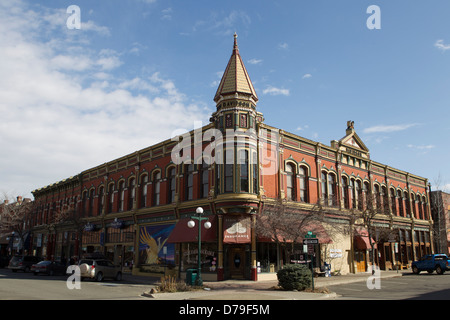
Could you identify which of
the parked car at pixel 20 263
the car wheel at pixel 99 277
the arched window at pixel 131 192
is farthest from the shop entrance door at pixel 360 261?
the parked car at pixel 20 263

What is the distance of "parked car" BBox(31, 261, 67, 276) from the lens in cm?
3047

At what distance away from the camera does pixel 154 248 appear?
3006 centimetres

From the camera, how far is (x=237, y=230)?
24.0 metres

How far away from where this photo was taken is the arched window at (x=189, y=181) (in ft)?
92.9

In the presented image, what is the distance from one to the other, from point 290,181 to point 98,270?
50.5 ft

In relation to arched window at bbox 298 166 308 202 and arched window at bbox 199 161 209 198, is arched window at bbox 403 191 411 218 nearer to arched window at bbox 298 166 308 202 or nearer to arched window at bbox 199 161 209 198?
arched window at bbox 298 166 308 202

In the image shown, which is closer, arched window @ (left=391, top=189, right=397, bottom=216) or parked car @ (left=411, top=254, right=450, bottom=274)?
parked car @ (left=411, top=254, right=450, bottom=274)

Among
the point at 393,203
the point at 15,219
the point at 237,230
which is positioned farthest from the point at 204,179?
the point at 15,219

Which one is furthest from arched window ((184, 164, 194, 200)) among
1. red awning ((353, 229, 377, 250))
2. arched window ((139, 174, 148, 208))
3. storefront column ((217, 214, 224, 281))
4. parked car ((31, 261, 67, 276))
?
red awning ((353, 229, 377, 250))

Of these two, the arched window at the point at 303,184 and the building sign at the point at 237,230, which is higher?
the arched window at the point at 303,184

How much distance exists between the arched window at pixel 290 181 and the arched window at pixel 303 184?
73 centimetres

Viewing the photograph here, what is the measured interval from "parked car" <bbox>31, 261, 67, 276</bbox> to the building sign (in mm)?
17068

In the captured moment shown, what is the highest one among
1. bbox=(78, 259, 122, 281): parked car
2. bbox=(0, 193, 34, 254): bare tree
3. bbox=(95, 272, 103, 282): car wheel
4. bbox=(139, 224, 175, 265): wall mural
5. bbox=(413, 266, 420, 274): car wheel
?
bbox=(0, 193, 34, 254): bare tree

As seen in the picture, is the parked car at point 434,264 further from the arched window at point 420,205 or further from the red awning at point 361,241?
the arched window at point 420,205
